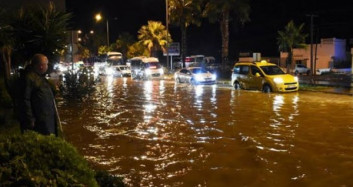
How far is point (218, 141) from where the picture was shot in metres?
10.5

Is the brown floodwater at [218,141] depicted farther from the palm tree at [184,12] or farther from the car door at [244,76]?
the palm tree at [184,12]

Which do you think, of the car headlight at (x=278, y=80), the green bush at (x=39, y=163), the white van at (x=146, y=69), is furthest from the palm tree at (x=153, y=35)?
the green bush at (x=39, y=163)

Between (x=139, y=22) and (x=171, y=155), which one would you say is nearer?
(x=171, y=155)

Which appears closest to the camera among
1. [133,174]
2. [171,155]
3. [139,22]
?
[133,174]

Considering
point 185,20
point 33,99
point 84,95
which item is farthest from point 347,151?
point 185,20

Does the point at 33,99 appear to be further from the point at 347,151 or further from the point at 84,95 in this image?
the point at 84,95

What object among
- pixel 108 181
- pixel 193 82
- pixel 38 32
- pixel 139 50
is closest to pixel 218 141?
pixel 108 181

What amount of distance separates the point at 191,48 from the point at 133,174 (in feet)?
234

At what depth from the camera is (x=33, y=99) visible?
5.68 meters

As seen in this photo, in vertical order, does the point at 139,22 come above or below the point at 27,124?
above

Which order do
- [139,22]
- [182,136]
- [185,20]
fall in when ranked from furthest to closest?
1. [139,22]
2. [185,20]
3. [182,136]

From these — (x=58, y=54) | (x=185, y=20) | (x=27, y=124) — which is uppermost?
(x=185, y=20)

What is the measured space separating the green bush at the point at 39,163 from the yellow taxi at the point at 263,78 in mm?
19214

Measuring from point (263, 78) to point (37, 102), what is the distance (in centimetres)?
1836
